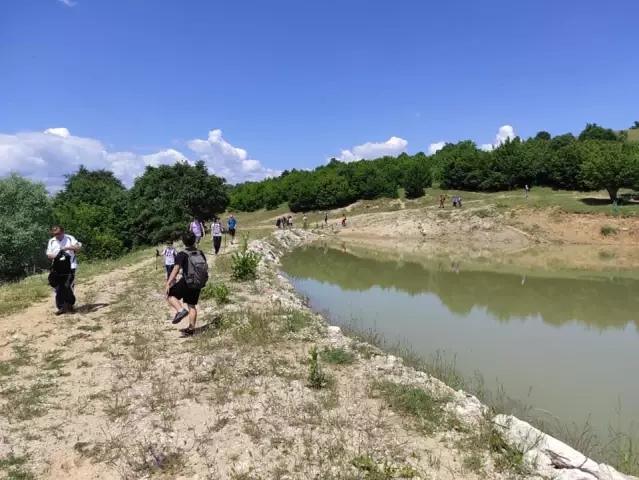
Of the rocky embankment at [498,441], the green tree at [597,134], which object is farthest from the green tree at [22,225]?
the green tree at [597,134]

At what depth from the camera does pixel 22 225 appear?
34.7 m

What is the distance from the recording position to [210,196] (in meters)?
53.4

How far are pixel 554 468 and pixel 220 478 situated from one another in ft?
12.0

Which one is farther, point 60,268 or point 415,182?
point 415,182

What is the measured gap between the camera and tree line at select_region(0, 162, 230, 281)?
3459cm

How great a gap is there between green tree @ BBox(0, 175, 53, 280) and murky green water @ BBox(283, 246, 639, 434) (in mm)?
21120

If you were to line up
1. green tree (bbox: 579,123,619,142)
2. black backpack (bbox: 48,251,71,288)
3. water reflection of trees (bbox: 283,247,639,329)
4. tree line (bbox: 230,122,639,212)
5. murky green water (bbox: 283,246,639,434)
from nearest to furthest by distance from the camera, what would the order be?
1. murky green water (bbox: 283,246,639,434)
2. black backpack (bbox: 48,251,71,288)
3. water reflection of trees (bbox: 283,247,639,329)
4. tree line (bbox: 230,122,639,212)
5. green tree (bbox: 579,123,619,142)

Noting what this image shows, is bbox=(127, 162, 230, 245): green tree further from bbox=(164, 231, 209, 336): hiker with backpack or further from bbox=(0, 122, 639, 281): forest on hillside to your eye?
bbox=(164, 231, 209, 336): hiker with backpack

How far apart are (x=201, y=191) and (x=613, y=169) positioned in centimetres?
4126

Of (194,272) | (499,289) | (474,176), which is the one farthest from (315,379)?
(474,176)

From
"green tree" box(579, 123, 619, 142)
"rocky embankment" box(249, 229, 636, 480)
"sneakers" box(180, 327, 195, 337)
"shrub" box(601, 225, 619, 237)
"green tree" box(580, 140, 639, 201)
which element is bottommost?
"shrub" box(601, 225, 619, 237)

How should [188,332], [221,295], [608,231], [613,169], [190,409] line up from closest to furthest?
[190,409], [188,332], [221,295], [608,231], [613,169]

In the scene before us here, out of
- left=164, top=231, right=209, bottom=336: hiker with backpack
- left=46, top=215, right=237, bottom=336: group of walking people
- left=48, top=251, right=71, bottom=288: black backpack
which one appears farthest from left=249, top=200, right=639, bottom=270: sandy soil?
left=48, top=251, right=71, bottom=288: black backpack

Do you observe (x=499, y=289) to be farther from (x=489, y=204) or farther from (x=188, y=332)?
(x=489, y=204)
